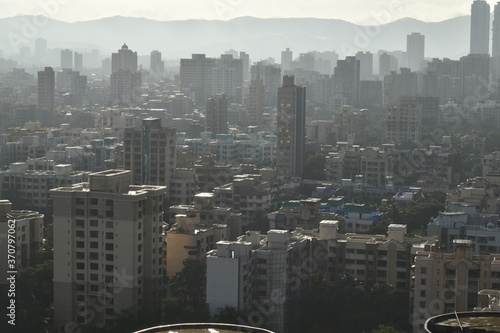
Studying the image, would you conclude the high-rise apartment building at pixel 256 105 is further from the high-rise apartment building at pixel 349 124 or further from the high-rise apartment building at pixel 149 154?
the high-rise apartment building at pixel 149 154

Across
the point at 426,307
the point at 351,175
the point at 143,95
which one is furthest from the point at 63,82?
the point at 426,307

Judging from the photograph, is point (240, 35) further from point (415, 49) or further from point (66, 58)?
point (415, 49)

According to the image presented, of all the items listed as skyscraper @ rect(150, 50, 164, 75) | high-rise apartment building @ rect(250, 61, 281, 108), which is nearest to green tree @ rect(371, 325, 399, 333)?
high-rise apartment building @ rect(250, 61, 281, 108)

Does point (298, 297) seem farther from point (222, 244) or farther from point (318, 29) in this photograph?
point (318, 29)

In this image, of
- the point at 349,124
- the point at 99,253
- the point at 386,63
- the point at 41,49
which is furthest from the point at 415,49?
the point at 99,253

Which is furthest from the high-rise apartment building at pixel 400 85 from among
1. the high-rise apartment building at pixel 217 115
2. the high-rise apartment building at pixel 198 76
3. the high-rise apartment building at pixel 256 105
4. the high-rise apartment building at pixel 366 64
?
the high-rise apartment building at pixel 217 115

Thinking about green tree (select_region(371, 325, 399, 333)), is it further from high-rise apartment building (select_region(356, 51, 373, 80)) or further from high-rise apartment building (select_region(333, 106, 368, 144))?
high-rise apartment building (select_region(356, 51, 373, 80))

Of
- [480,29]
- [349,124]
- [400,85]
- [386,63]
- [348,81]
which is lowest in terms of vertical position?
[349,124]
